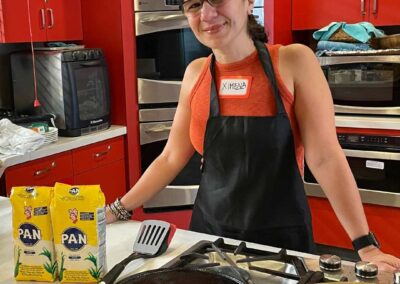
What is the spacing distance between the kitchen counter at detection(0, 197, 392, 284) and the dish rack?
3.86 feet

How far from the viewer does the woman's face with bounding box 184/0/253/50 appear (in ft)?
3.91

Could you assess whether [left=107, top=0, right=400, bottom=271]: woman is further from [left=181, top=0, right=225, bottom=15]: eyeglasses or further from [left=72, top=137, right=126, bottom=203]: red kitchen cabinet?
[left=72, top=137, right=126, bottom=203]: red kitchen cabinet

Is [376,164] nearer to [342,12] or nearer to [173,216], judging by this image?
[342,12]

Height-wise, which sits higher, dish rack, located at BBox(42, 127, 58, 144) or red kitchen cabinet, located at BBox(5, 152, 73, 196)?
dish rack, located at BBox(42, 127, 58, 144)

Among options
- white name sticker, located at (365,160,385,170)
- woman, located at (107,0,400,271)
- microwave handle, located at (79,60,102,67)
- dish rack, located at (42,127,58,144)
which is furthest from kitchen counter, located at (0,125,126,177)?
white name sticker, located at (365,160,385,170)

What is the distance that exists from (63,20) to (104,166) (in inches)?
31.8

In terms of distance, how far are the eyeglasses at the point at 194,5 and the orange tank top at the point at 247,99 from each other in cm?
18

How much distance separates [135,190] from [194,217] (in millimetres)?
180

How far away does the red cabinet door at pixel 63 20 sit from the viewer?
108 inches

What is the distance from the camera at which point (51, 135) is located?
2496mm

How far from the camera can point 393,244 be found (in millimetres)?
2738

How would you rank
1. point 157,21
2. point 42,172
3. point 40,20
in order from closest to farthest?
point 42,172, point 40,20, point 157,21

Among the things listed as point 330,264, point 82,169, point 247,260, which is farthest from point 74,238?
point 82,169

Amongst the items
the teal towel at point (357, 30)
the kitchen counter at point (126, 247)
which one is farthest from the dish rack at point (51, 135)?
the teal towel at point (357, 30)
